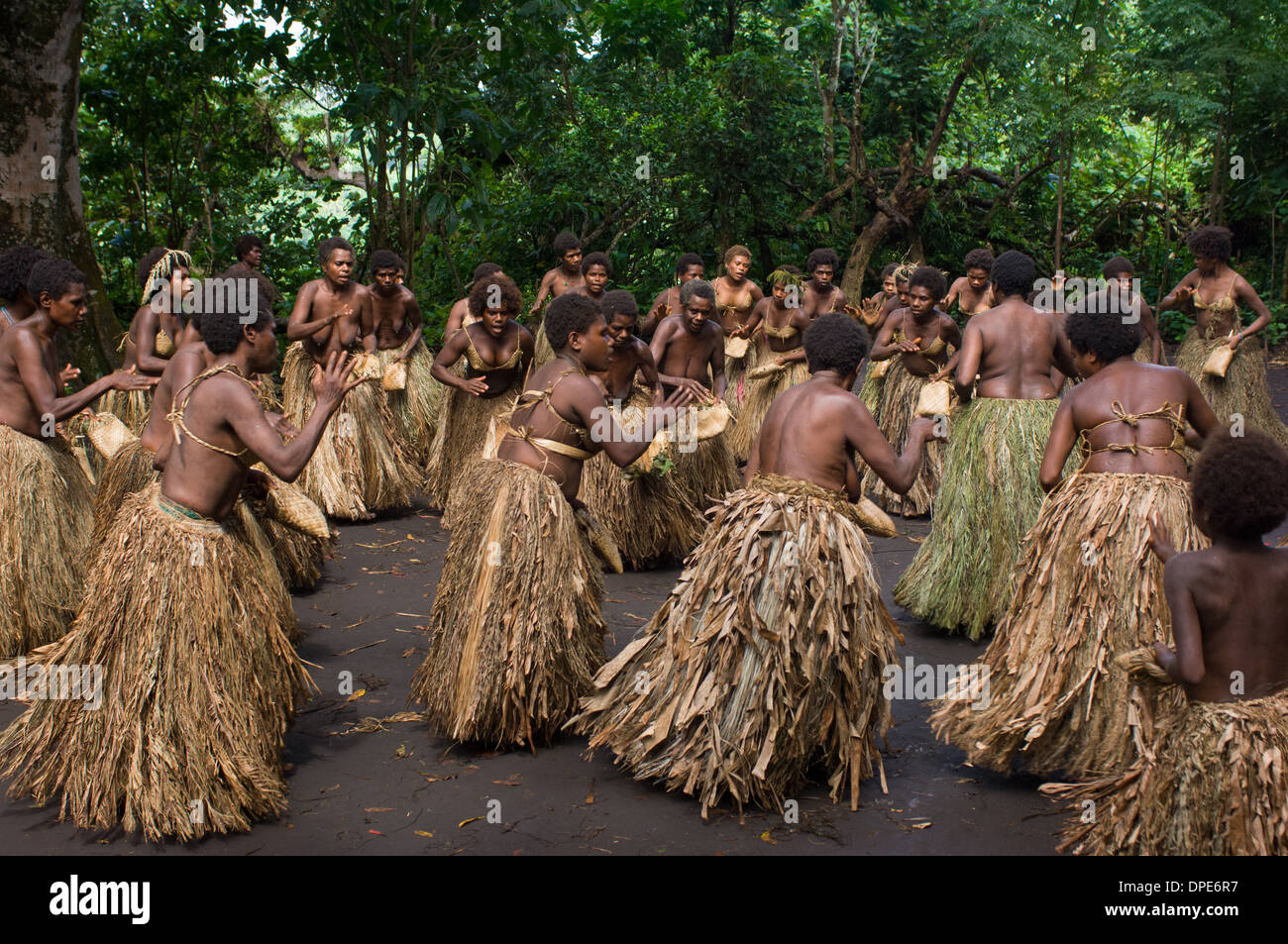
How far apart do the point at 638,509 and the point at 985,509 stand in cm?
210

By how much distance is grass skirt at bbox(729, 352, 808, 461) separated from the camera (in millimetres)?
9195

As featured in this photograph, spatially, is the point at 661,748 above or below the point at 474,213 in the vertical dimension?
below

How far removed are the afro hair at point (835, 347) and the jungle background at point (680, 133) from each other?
660 centimetres

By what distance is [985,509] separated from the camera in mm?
5883

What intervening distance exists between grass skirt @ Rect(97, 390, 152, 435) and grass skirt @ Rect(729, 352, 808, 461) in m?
4.17

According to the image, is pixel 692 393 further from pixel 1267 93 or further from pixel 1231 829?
pixel 1267 93

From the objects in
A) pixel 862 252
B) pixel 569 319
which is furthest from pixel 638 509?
pixel 862 252

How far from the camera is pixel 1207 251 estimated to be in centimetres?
869

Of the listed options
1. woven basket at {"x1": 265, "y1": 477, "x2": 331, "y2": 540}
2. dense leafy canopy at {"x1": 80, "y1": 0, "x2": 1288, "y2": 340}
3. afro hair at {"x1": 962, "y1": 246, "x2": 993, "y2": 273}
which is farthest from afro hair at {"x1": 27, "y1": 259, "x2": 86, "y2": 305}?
afro hair at {"x1": 962, "y1": 246, "x2": 993, "y2": 273}

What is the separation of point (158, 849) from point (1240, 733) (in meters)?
3.11

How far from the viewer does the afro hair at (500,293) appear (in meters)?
7.19

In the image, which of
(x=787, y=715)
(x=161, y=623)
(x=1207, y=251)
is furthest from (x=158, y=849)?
(x=1207, y=251)

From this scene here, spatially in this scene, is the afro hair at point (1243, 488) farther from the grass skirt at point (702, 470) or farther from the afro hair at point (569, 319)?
the grass skirt at point (702, 470)

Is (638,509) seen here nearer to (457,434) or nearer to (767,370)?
Answer: (457,434)
